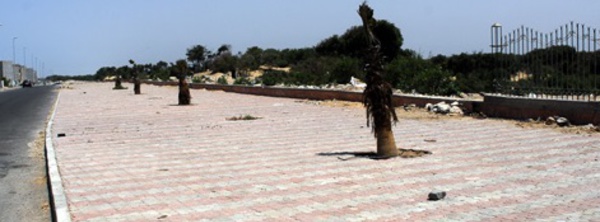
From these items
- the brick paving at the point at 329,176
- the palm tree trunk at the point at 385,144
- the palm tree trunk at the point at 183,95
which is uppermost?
the palm tree trunk at the point at 183,95

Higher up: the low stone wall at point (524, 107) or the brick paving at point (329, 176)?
the low stone wall at point (524, 107)

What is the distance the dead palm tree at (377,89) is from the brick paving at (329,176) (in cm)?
46

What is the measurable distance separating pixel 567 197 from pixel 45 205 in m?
5.62

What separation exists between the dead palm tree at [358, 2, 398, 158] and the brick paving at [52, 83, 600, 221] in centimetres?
46

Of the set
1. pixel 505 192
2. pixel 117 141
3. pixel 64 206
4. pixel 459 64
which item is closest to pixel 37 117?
pixel 117 141

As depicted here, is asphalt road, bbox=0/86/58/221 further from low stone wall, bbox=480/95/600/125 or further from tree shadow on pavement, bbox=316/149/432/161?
low stone wall, bbox=480/95/600/125

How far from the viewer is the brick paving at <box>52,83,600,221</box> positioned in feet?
20.9

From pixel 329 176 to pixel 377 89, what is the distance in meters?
1.86

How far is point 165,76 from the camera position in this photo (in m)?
88.5

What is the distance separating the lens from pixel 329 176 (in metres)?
8.37

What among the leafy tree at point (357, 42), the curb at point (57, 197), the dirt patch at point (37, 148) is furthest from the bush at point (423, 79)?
the leafy tree at point (357, 42)

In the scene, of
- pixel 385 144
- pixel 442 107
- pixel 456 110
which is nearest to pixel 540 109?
pixel 456 110

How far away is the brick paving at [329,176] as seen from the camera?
20.9 feet

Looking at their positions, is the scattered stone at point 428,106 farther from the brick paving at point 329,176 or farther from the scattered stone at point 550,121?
the scattered stone at point 550,121
